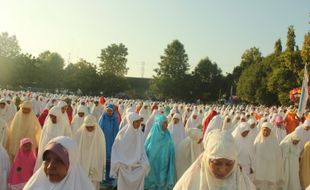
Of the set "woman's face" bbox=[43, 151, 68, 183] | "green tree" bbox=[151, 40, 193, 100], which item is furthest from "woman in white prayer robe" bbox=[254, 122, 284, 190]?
"green tree" bbox=[151, 40, 193, 100]

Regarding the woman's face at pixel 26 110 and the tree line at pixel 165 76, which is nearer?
the woman's face at pixel 26 110

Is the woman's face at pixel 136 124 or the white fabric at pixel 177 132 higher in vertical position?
the woman's face at pixel 136 124

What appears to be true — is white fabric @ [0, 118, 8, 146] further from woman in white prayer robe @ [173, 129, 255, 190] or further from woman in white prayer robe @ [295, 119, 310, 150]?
woman in white prayer robe @ [295, 119, 310, 150]

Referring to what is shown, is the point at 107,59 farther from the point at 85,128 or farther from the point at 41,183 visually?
the point at 41,183

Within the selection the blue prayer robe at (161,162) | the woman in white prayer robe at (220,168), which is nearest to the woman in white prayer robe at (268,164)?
the blue prayer robe at (161,162)

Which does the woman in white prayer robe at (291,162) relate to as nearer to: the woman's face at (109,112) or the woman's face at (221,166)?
the woman's face at (109,112)

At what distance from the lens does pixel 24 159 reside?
21.2 feet

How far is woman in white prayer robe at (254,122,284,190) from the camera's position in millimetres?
8562

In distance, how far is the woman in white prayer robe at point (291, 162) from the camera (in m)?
8.51

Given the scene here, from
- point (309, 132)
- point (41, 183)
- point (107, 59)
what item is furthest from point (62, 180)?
point (107, 59)

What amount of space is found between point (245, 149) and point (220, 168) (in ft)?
18.6

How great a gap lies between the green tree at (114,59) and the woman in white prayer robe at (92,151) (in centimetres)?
6510

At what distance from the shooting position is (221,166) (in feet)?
10.4

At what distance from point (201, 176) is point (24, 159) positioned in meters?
3.89
